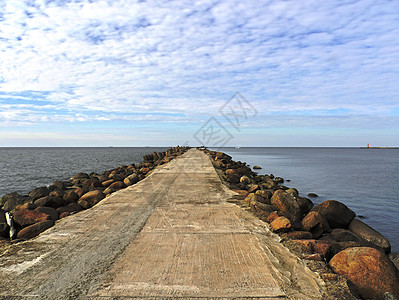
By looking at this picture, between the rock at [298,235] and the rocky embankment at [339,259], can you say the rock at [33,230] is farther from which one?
the rock at [298,235]

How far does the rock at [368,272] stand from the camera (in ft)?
10.1

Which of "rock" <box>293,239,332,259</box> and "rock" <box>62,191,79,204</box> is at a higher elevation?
"rock" <box>293,239,332,259</box>

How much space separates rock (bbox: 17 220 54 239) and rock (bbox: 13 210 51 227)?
0.41 meters

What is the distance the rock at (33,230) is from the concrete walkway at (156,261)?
0.74 feet

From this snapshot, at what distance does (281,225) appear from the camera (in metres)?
4.70

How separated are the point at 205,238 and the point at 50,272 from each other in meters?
2.14

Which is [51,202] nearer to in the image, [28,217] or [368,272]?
[28,217]

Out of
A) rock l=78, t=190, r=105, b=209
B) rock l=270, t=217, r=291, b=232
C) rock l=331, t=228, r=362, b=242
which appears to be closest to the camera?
rock l=270, t=217, r=291, b=232

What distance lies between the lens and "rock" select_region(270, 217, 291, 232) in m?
4.65

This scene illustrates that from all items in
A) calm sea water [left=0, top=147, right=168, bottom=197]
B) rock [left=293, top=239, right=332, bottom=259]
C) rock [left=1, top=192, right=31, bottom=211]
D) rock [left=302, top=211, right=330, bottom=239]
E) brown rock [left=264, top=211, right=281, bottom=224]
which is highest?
brown rock [left=264, top=211, right=281, bottom=224]

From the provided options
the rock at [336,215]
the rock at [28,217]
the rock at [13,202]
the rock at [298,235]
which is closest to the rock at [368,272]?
the rock at [298,235]

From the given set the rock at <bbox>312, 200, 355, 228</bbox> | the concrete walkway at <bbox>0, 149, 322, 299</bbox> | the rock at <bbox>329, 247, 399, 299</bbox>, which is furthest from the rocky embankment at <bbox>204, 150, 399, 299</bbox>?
the rock at <bbox>312, 200, 355, 228</bbox>

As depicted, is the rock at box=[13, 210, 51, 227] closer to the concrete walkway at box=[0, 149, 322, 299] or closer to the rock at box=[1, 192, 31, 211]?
the concrete walkway at box=[0, 149, 322, 299]

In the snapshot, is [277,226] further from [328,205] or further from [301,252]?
[328,205]
